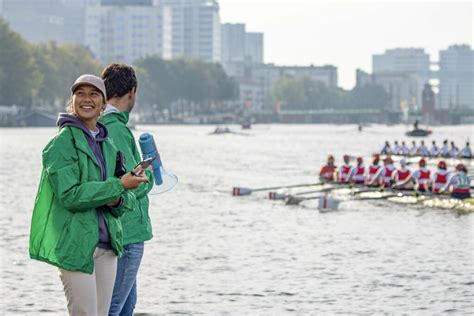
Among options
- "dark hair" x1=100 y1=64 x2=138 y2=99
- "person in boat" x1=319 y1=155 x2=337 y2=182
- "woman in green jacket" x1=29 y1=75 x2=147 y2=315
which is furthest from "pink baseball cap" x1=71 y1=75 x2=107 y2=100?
"person in boat" x1=319 y1=155 x2=337 y2=182

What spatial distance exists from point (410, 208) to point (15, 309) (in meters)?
22.5

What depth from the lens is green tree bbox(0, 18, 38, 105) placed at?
151000 millimetres

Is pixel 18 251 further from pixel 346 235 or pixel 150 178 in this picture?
pixel 150 178

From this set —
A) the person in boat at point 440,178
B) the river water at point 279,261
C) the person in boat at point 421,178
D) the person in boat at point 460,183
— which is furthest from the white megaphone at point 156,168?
the person in boat at point 421,178

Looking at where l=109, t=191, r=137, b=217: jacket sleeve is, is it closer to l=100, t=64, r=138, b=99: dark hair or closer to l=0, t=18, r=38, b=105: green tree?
l=100, t=64, r=138, b=99: dark hair

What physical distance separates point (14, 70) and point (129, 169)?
Answer: 146m

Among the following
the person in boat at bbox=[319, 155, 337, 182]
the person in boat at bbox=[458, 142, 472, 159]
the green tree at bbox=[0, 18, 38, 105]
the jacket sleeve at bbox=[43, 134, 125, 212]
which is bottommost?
the person in boat at bbox=[458, 142, 472, 159]

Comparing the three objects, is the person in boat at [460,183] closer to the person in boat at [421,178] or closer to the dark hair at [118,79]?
the person in boat at [421,178]

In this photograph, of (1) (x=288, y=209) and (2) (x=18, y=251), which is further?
(1) (x=288, y=209)

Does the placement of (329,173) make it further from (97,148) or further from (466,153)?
(97,148)

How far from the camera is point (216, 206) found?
4206 cm

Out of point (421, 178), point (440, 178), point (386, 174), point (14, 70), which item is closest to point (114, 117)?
point (440, 178)

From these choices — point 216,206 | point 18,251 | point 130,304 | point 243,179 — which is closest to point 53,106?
point 243,179

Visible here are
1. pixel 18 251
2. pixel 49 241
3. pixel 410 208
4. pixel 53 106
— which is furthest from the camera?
pixel 53 106
